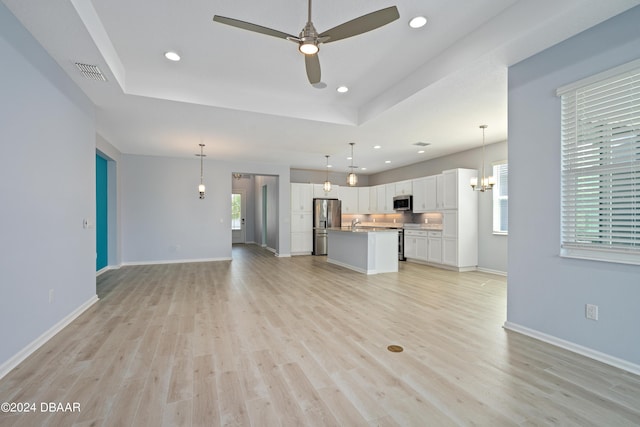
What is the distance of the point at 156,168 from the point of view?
7559mm

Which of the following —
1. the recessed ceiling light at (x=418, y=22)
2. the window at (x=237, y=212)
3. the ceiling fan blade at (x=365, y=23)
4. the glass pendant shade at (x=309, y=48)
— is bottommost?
the window at (x=237, y=212)

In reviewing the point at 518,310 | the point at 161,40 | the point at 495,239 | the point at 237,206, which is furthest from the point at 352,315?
the point at 237,206

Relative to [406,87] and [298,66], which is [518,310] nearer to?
[406,87]

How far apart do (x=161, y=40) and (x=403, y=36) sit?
2547mm

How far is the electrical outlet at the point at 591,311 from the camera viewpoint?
8.03 feet

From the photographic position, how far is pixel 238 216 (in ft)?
43.7

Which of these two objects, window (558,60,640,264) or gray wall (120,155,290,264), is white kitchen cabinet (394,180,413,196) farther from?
window (558,60,640,264)

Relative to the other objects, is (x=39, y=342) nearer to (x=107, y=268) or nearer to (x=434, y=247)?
(x=107, y=268)

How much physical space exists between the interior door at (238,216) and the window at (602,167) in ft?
39.7

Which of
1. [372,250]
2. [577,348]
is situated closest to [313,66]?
[577,348]

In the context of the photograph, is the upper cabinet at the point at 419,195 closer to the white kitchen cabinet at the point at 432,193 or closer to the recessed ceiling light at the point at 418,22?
the white kitchen cabinet at the point at 432,193

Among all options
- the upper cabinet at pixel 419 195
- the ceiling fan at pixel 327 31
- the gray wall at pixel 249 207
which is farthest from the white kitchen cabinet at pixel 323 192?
the ceiling fan at pixel 327 31

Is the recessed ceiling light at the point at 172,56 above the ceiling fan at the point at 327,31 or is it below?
above

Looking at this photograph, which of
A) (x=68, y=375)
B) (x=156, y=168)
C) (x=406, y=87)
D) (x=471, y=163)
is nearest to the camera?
(x=68, y=375)
